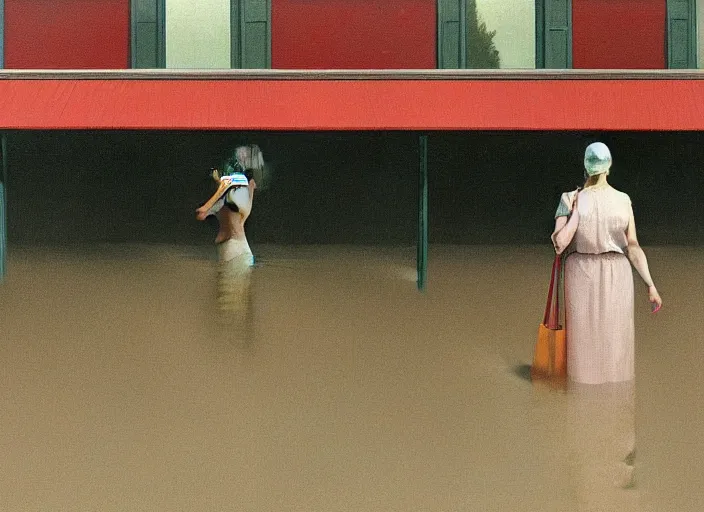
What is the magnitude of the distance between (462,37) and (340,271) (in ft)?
13.2

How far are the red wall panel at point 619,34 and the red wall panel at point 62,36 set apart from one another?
6.52 metres

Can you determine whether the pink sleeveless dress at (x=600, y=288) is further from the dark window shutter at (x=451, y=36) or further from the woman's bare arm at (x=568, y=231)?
the dark window shutter at (x=451, y=36)

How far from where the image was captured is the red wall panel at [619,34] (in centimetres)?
1258

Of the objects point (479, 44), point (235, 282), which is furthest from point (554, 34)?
point (235, 282)

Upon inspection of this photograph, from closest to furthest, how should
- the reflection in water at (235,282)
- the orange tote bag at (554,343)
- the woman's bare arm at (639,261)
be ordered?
1. the woman's bare arm at (639,261)
2. the orange tote bag at (554,343)
3. the reflection in water at (235,282)

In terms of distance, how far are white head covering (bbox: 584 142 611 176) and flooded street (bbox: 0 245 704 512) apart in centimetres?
164

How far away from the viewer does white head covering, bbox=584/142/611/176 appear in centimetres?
621

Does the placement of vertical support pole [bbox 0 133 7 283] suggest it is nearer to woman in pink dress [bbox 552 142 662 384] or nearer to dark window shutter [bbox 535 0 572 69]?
dark window shutter [bbox 535 0 572 69]

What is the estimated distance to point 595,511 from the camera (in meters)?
4.66

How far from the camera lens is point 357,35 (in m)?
12.6

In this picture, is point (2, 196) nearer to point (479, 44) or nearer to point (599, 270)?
point (479, 44)

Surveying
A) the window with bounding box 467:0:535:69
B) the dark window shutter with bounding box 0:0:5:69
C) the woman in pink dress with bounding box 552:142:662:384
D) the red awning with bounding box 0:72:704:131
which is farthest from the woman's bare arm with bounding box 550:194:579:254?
the dark window shutter with bounding box 0:0:5:69

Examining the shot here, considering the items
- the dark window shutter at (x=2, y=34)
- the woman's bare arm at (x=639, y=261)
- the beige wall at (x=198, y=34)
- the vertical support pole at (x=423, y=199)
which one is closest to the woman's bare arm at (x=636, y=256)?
the woman's bare arm at (x=639, y=261)

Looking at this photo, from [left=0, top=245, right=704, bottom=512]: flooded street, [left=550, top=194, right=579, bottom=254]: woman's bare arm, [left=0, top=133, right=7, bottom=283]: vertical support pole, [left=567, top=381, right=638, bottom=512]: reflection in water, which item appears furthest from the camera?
[left=0, top=133, right=7, bottom=283]: vertical support pole
